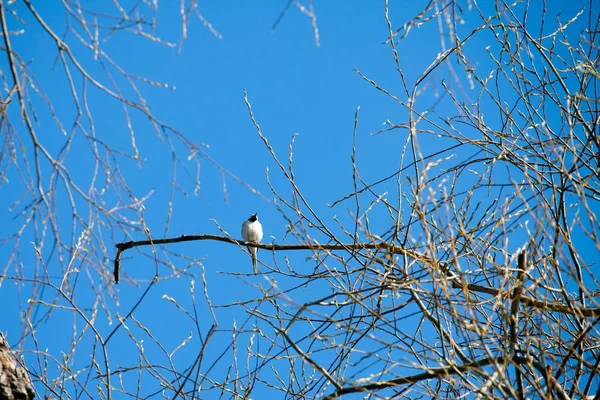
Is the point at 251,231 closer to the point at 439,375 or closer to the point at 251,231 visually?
the point at 251,231

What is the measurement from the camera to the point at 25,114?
170cm

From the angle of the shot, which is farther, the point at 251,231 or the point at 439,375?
the point at 251,231

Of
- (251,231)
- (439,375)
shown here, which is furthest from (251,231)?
(439,375)

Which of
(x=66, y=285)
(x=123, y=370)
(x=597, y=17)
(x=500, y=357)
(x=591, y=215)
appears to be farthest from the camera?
(x=597, y=17)

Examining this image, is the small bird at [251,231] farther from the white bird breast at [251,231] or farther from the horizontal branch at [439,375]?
the horizontal branch at [439,375]

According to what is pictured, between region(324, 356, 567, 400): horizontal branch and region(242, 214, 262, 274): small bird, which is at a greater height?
region(242, 214, 262, 274): small bird

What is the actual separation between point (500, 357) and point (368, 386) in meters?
0.42

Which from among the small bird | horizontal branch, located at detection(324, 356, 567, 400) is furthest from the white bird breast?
horizontal branch, located at detection(324, 356, 567, 400)

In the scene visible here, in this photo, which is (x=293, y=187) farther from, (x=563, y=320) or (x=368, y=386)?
(x=563, y=320)

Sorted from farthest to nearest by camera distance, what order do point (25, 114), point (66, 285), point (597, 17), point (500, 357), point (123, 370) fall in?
point (597, 17), point (123, 370), point (66, 285), point (500, 357), point (25, 114)

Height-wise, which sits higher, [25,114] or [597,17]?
[597,17]

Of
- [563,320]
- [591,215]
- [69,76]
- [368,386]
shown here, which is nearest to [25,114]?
[69,76]

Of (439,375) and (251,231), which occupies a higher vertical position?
(251,231)

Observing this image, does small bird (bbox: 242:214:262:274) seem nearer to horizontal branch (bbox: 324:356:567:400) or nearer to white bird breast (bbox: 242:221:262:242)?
white bird breast (bbox: 242:221:262:242)
